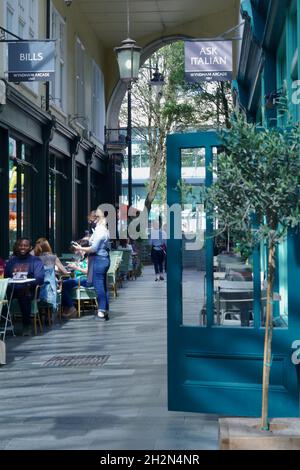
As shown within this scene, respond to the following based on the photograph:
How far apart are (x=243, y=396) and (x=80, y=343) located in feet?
16.2

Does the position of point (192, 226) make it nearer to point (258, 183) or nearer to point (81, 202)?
point (258, 183)

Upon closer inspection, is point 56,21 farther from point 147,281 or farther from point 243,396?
point 243,396

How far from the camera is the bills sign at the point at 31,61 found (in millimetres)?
12688

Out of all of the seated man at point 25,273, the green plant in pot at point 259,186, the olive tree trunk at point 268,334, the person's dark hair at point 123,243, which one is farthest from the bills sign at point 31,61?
the person's dark hair at point 123,243

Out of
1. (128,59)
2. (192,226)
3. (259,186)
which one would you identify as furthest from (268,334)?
(128,59)

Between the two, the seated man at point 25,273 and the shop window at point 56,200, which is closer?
the seated man at point 25,273

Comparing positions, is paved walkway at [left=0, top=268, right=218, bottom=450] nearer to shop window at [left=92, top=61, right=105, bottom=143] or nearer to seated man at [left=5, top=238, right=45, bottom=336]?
seated man at [left=5, top=238, right=45, bottom=336]

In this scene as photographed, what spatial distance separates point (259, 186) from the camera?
15.8 feet

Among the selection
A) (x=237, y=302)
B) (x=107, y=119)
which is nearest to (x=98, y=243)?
(x=237, y=302)

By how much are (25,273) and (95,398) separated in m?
4.52

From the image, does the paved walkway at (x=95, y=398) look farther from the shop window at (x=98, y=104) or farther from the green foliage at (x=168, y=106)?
the shop window at (x=98, y=104)

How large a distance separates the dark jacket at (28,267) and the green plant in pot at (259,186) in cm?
650

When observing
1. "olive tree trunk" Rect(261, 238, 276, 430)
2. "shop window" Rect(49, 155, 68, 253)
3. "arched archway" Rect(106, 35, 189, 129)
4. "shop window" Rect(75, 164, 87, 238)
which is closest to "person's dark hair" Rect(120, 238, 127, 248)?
"shop window" Rect(75, 164, 87, 238)

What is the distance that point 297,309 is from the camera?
18.2ft
